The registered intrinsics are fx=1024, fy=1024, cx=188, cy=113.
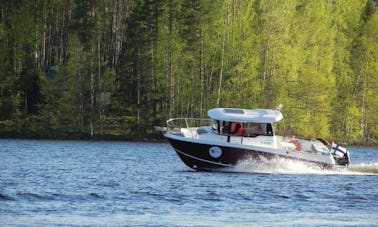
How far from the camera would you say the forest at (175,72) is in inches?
3492

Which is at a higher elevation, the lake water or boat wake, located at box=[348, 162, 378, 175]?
the lake water

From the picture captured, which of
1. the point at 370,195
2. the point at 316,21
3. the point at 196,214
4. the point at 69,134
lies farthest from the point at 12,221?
the point at 316,21

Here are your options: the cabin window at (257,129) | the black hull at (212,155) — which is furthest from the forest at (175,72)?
the black hull at (212,155)

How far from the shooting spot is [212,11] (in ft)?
290

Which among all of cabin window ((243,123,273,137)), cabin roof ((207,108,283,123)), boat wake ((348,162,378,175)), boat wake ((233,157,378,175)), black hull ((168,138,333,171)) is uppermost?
cabin roof ((207,108,283,123))

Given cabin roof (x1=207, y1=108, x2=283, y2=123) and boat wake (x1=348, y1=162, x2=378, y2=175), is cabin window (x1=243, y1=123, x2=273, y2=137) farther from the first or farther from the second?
boat wake (x1=348, y1=162, x2=378, y2=175)

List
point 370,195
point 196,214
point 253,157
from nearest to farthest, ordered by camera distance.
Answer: point 196,214 < point 370,195 < point 253,157

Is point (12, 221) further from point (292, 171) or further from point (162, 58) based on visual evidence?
point (162, 58)

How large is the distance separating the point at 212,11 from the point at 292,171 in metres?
40.1

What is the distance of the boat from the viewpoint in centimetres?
4888

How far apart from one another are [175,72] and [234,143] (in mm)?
40977

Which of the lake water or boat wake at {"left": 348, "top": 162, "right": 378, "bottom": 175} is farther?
boat wake at {"left": 348, "top": 162, "right": 378, "bottom": 175}

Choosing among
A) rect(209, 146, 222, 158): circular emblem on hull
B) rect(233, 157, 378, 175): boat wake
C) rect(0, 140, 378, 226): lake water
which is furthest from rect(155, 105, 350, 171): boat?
rect(0, 140, 378, 226): lake water

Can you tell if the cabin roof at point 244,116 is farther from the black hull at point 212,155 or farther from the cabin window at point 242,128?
the black hull at point 212,155
